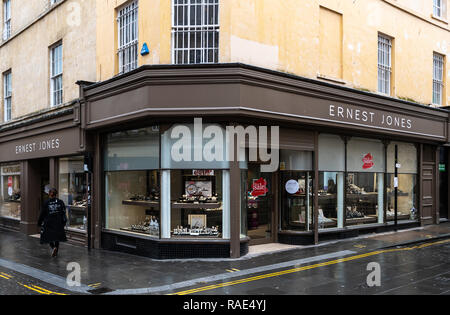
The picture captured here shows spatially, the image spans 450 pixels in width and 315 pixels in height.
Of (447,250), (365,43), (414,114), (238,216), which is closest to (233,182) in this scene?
(238,216)

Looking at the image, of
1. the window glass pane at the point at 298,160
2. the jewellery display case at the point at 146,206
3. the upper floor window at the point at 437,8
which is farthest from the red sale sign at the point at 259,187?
the upper floor window at the point at 437,8

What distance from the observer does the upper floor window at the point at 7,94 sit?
63.2 feet

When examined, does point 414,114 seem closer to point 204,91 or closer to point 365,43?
point 365,43

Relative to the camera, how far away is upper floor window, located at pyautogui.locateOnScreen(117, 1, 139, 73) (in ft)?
39.2

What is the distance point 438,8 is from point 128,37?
13073 mm

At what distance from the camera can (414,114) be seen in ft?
51.2

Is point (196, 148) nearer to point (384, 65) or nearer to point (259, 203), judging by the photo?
point (259, 203)

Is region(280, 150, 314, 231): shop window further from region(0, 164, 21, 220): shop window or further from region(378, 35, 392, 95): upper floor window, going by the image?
region(0, 164, 21, 220): shop window

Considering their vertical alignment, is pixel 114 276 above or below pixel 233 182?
below

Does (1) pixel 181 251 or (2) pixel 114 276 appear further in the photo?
(1) pixel 181 251

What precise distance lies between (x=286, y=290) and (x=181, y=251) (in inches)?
141

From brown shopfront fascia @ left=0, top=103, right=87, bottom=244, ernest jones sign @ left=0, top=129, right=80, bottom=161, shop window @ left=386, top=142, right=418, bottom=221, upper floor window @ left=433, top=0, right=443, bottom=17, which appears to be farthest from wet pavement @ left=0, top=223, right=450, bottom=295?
upper floor window @ left=433, top=0, right=443, bottom=17

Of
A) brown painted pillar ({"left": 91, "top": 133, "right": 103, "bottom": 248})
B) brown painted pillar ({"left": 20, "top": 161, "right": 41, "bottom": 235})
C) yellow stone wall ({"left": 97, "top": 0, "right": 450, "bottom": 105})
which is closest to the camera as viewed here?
yellow stone wall ({"left": 97, "top": 0, "right": 450, "bottom": 105})

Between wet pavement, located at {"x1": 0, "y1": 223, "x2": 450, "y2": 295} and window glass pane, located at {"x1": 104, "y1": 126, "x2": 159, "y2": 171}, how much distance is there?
95.8 inches
